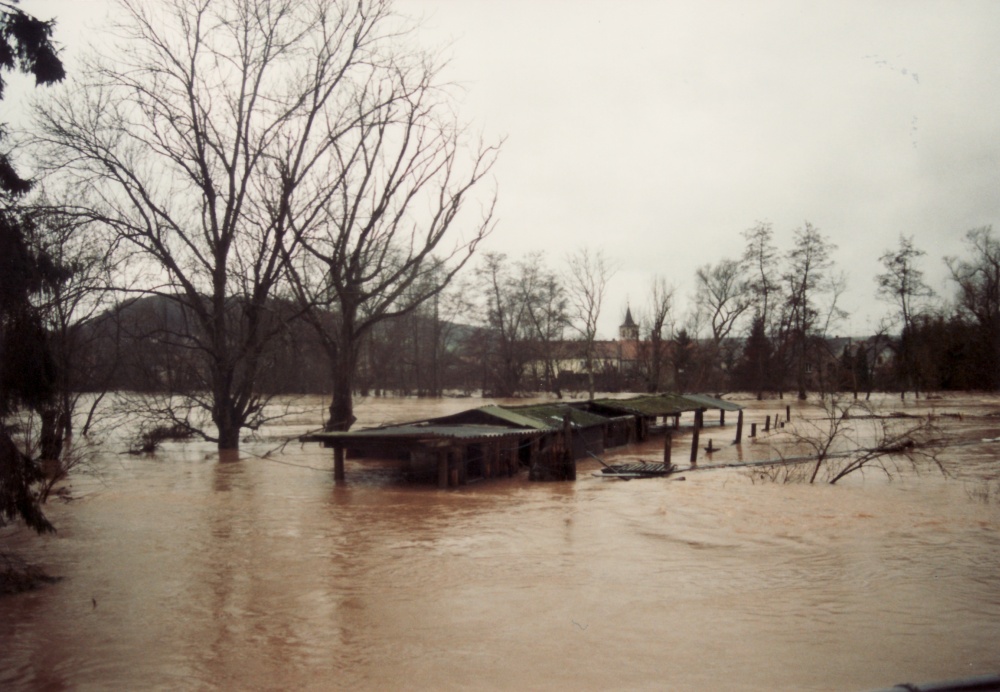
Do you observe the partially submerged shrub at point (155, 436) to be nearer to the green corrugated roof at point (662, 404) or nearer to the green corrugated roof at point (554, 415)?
the green corrugated roof at point (554, 415)

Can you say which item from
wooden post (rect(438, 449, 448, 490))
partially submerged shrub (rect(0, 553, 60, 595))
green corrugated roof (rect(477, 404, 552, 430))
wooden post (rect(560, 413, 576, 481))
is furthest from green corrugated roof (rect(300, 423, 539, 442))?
partially submerged shrub (rect(0, 553, 60, 595))

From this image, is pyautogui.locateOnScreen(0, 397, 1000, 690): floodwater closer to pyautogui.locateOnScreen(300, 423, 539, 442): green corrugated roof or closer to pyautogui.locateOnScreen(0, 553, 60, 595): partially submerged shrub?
pyautogui.locateOnScreen(0, 553, 60, 595): partially submerged shrub

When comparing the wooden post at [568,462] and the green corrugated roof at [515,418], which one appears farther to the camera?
the green corrugated roof at [515,418]

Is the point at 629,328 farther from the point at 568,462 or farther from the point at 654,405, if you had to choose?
the point at 568,462

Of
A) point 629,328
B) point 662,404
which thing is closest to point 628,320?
point 629,328

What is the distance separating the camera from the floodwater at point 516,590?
820 centimetres

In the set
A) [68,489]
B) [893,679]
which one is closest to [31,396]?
[893,679]

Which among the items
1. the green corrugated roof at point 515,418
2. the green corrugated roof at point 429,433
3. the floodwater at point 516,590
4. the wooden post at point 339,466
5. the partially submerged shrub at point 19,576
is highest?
the green corrugated roof at point 515,418

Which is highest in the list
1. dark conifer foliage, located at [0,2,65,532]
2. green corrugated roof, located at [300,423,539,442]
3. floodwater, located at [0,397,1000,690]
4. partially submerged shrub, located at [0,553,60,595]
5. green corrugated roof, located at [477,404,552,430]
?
dark conifer foliage, located at [0,2,65,532]

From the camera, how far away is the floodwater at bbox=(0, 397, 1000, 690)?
820 cm

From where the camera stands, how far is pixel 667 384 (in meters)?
85.2

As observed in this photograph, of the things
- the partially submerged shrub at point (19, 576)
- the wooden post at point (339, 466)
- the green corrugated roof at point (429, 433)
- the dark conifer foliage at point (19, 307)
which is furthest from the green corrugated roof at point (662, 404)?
the dark conifer foliage at point (19, 307)

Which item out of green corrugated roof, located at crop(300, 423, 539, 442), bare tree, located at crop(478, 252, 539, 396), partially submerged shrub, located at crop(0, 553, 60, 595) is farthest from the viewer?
bare tree, located at crop(478, 252, 539, 396)

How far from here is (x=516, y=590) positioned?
11.2m
